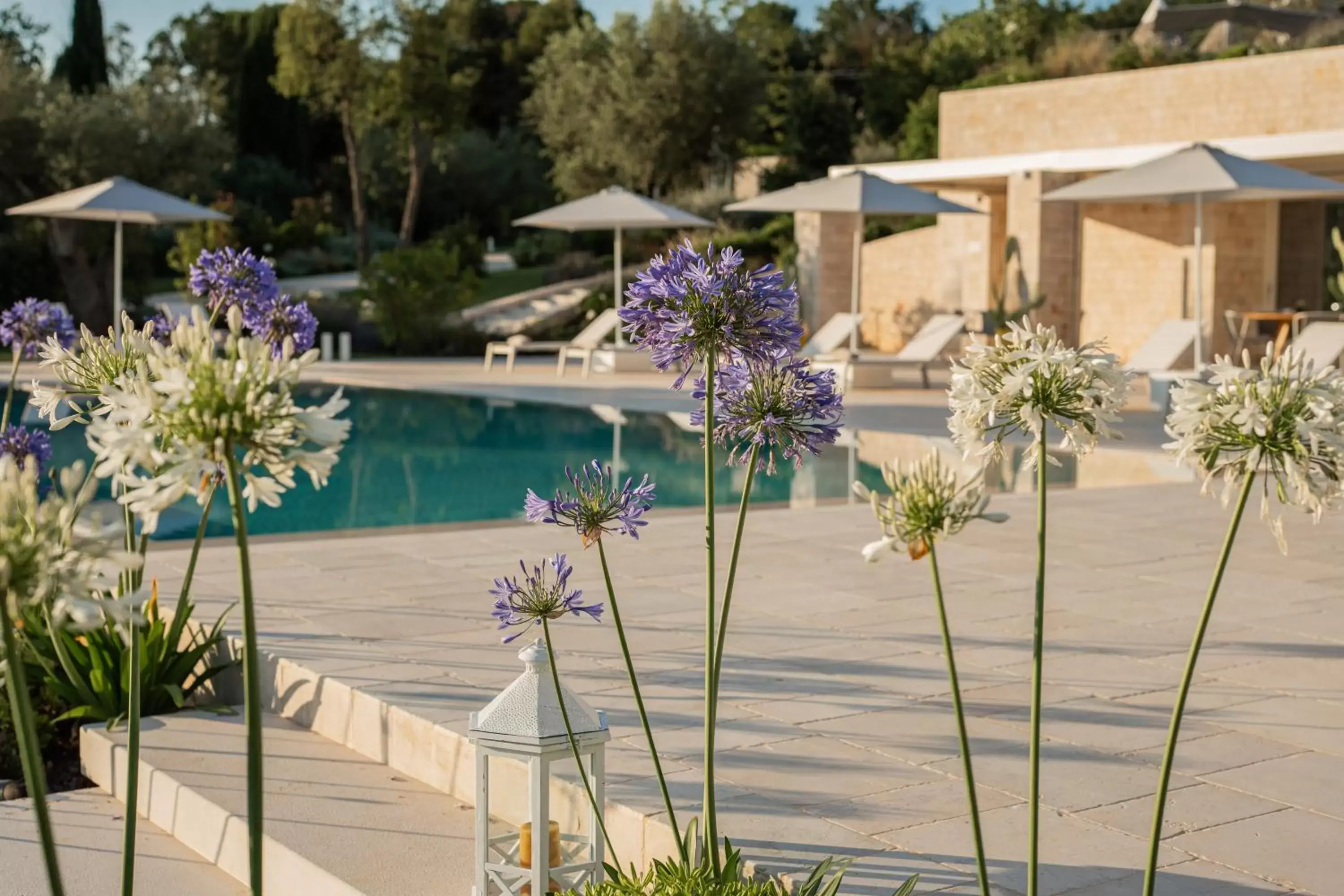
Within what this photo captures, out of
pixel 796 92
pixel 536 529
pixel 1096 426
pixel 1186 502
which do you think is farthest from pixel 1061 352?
pixel 796 92

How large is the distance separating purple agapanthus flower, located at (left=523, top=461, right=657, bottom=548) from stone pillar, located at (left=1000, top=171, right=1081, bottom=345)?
17.9 metres

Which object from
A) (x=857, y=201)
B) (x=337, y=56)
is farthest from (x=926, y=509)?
(x=337, y=56)

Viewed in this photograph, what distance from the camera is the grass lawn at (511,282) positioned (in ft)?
96.6

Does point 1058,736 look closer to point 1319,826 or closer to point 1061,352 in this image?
point 1319,826

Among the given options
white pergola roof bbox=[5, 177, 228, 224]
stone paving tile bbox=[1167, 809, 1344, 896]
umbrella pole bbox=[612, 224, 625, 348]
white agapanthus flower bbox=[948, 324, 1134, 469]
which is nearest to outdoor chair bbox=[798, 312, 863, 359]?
umbrella pole bbox=[612, 224, 625, 348]

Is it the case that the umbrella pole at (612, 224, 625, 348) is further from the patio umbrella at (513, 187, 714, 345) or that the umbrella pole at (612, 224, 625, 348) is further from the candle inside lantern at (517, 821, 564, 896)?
the candle inside lantern at (517, 821, 564, 896)

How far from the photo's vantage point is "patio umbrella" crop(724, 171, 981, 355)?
59.1ft

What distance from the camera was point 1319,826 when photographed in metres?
3.65

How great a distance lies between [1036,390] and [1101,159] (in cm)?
1848

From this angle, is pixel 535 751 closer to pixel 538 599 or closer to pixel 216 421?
pixel 538 599

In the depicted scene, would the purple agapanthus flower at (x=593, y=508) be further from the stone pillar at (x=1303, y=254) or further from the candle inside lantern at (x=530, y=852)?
the stone pillar at (x=1303, y=254)

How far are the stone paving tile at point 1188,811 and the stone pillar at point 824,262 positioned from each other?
19.4m

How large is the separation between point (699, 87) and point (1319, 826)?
28.9m

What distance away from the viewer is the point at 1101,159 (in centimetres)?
1981
